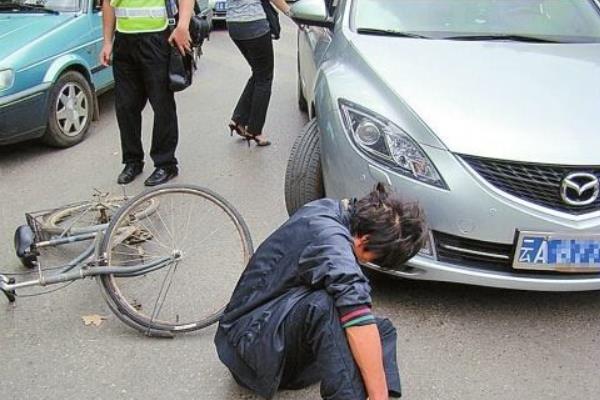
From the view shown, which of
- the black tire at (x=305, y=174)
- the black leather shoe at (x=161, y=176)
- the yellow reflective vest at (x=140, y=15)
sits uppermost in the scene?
the yellow reflective vest at (x=140, y=15)

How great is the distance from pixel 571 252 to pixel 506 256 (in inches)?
9.8

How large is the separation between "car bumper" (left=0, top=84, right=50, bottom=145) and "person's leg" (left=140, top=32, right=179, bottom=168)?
1092 mm

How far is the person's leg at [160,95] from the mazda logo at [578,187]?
2.66 m

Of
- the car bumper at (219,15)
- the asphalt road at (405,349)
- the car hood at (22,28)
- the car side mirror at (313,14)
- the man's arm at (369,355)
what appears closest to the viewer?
the man's arm at (369,355)

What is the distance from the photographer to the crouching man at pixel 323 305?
214 centimetres

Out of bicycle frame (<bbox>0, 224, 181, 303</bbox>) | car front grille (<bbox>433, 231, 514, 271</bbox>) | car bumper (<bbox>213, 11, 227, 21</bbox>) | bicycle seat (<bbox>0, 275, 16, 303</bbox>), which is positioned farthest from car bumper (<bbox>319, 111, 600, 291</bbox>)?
car bumper (<bbox>213, 11, 227, 21</bbox>)

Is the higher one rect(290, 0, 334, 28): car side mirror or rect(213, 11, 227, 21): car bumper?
rect(290, 0, 334, 28): car side mirror

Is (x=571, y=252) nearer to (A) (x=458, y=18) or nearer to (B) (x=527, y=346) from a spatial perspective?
(B) (x=527, y=346)

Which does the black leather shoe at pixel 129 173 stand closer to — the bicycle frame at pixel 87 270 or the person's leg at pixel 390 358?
the bicycle frame at pixel 87 270

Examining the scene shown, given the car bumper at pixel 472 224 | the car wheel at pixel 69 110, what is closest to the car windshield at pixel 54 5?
the car wheel at pixel 69 110

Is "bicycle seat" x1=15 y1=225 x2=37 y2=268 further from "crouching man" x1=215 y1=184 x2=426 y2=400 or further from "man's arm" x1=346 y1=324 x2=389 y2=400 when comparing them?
"man's arm" x1=346 y1=324 x2=389 y2=400

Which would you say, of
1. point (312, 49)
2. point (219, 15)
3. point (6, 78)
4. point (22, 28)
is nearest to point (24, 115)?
point (6, 78)

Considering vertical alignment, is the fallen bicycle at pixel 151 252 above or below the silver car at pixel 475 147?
below

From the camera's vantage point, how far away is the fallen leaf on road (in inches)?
121
